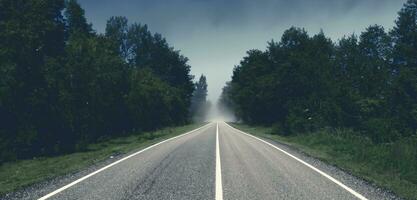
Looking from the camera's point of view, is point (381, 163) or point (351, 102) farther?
point (351, 102)

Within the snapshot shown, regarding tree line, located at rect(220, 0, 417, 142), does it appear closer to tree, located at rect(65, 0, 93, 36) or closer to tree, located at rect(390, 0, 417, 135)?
tree, located at rect(390, 0, 417, 135)

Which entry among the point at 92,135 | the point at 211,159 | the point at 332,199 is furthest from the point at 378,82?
the point at 332,199

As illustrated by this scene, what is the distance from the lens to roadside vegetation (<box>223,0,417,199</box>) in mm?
15219

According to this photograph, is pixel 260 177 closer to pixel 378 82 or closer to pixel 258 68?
pixel 378 82

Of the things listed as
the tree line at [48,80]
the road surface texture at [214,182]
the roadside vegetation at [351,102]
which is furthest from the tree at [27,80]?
the roadside vegetation at [351,102]

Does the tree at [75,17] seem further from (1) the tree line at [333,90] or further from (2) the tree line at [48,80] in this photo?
(1) the tree line at [333,90]

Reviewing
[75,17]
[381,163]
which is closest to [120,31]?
[75,17]

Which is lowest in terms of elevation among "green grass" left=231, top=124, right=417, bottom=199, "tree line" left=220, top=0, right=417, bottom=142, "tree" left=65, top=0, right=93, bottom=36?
"green grass" left=231, top=124, right=417, bottom=199

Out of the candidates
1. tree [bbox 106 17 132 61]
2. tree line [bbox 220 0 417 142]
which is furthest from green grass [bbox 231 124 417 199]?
tree [bbox 106 17 132 61]

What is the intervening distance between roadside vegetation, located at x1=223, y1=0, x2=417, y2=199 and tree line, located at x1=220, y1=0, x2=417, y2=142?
10 centimetres

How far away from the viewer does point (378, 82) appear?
51062mm

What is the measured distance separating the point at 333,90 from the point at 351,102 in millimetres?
4348

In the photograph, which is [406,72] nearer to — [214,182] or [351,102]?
[351,102]

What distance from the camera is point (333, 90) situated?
40.9 m
